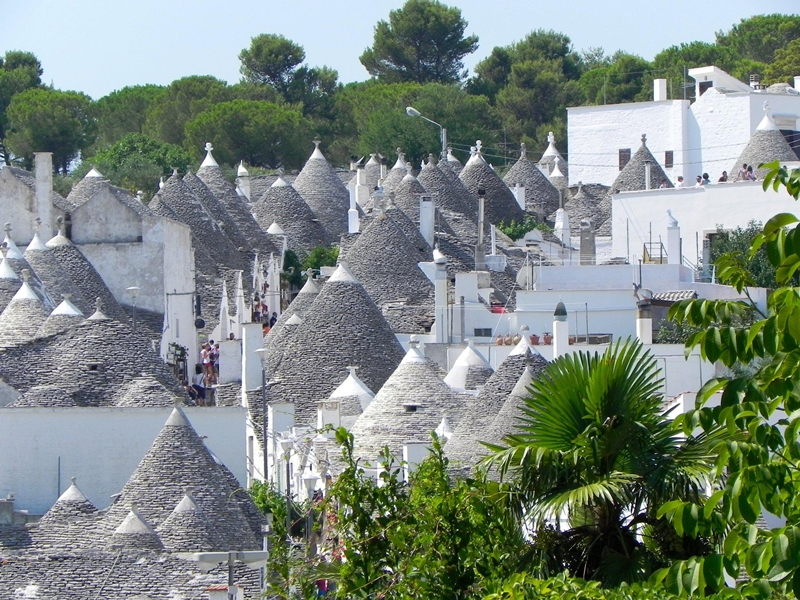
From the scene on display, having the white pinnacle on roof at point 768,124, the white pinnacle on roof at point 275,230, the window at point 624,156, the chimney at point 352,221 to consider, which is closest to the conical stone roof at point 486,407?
the chimney at point 352,221

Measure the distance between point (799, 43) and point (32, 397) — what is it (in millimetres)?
53800

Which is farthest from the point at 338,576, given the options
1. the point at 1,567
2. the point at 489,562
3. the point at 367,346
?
the point at 367,346

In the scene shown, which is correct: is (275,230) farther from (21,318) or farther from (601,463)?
(601,463)

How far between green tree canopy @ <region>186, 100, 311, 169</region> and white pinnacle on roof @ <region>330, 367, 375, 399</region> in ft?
151

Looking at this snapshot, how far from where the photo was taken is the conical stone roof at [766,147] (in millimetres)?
57250

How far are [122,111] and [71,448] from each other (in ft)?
190

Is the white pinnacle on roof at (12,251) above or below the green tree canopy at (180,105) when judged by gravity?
below

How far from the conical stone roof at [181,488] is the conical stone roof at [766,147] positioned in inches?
1182

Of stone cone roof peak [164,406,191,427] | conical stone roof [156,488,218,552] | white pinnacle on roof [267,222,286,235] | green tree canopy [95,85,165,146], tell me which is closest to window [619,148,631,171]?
white pinnacle on roof [267,222,286,235]

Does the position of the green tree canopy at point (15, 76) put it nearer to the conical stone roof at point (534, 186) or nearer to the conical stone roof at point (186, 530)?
the conical stone roof at point (534, 186)

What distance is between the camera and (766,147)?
5791 cm

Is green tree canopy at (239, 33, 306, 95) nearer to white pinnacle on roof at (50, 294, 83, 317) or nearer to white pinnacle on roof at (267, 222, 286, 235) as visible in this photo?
white pinnacle on roof at (267, 222, 286, 235)

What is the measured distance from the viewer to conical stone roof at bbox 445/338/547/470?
27.7 metres

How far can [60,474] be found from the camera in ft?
110
